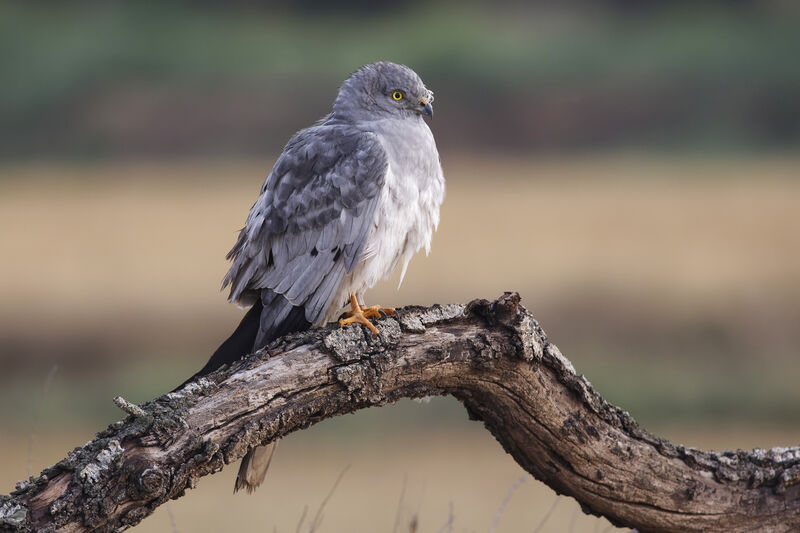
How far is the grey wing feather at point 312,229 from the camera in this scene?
352 cm

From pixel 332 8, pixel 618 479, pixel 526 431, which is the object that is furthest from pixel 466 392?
pixel 332 8

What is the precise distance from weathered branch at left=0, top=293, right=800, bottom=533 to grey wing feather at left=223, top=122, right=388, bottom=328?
17.8 inches

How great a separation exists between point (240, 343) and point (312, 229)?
525 mm

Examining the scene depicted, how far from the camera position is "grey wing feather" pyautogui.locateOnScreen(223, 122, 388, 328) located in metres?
3.52

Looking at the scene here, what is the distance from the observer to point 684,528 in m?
3.27

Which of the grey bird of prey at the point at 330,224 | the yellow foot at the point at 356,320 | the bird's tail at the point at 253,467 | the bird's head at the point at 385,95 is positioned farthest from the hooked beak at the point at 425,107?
the bird's tail at the point at 253,467

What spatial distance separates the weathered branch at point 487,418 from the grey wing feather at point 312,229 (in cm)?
45

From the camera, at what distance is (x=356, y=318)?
10.7 ft

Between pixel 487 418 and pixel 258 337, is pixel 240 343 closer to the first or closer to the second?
pixel 258 337

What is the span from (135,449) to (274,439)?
0.49 m

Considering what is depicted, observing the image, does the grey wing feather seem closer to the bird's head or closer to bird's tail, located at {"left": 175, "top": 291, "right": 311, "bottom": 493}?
bird's tail, located at {"left": 175, "top": 291, "right": 311, "bottom": 493}

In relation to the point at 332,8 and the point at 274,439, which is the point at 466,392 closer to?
the point at 274,439

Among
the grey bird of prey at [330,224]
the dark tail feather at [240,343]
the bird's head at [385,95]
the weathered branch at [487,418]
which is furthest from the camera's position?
the bird's head at [385,95]

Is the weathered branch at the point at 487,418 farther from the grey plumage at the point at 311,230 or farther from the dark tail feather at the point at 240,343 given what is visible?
the grey plumage at the point at 311,230
